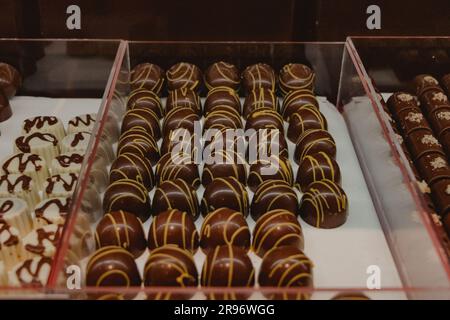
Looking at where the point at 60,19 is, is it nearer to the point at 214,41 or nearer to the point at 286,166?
the point at 214,41

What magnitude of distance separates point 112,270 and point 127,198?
1.17 ft

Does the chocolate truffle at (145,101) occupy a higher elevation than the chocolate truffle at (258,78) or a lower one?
lower

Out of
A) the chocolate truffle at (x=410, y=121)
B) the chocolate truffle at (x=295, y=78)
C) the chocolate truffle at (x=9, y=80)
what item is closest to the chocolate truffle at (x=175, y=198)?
the chocolate truffle at (x=295, y=78)

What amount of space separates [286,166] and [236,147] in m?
0.20

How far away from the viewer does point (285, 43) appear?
8.52 feet

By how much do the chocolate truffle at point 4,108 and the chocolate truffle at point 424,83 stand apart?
1780mm

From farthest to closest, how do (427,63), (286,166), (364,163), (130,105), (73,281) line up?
(427,63) < (130,105) < (364,163) < (286,166) < (73,281)

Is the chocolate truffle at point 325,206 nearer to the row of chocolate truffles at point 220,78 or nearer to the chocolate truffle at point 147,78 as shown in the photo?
the row of chocolate truffles at point 220,78

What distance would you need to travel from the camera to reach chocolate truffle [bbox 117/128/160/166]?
2.24m

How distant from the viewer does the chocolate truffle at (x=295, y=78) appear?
8.56 feet

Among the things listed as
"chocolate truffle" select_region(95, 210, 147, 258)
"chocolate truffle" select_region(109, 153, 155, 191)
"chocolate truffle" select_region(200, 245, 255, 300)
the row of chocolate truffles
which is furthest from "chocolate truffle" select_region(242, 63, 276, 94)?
"chocolate truffle" select_region(200, 245, 255, 300)

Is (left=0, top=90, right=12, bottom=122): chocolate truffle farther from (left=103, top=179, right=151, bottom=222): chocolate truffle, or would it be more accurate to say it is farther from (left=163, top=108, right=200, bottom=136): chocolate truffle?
(left=103, top=179, right=151, bottom=222): chocolate truffle

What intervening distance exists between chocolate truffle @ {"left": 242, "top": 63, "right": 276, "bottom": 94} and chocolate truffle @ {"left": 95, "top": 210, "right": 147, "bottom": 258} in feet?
3.12

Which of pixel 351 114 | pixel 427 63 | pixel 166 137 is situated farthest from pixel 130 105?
pixel 427 63
